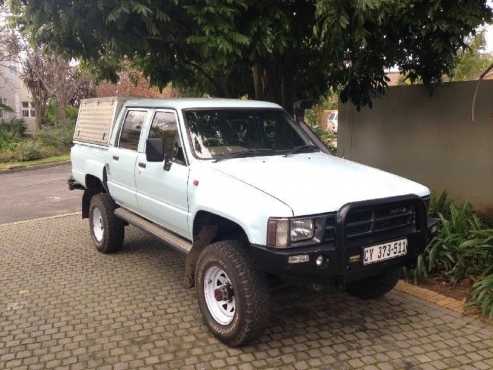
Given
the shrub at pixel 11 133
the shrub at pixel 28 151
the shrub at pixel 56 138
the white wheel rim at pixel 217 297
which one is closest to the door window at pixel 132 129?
the white wheel rim at pixel 217 297

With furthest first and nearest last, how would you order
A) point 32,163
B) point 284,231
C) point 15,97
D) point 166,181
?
point 15,97
point 32,163
point 166,181
point 284,231

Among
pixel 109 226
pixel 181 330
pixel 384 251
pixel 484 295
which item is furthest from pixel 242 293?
pixel 109 226

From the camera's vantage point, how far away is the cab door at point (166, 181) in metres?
4.42

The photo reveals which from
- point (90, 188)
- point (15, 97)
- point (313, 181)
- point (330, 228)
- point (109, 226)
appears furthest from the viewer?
point (15, 97)

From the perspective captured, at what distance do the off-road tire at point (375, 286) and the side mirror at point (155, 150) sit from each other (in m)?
2.16

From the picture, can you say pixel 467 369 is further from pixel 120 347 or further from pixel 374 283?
pixel 120 347

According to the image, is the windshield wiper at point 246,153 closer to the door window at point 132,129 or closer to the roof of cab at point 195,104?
the roof of cab at point 195,104

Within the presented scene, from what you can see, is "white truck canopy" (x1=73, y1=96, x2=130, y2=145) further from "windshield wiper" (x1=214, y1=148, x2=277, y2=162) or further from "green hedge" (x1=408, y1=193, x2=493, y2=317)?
"green hedge" (x1=408, y1=193, x2=493, y2=317)

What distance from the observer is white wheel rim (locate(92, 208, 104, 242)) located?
253 inches

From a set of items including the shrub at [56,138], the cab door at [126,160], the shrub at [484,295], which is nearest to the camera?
the shrub at [484,295]

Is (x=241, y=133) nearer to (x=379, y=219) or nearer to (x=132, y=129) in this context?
(x=132, y=129)

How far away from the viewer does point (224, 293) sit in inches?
156

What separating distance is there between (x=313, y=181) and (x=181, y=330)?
5.59 ft

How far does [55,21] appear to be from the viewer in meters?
5.34
